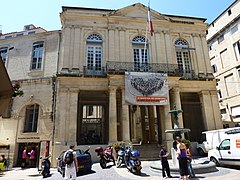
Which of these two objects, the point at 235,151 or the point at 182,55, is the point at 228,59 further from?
the point at 235,151

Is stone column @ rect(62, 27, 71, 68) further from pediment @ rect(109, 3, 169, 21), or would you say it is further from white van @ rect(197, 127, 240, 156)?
white van @ rect(197, 127, 240, 156)

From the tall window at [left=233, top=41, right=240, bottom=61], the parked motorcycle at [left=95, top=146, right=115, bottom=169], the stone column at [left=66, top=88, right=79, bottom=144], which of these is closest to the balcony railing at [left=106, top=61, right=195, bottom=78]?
the stone column at [left=66, top=88, right=79, bottom=144]

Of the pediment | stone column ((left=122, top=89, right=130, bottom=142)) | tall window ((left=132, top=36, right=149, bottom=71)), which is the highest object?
the pediment

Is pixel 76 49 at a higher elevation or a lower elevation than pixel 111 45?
lower

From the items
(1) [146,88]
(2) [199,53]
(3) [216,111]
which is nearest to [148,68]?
(1) [146,88]

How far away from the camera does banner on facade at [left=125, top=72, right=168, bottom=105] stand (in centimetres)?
1562

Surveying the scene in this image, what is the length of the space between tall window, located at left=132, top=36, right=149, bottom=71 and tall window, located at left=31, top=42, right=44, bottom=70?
9400mm

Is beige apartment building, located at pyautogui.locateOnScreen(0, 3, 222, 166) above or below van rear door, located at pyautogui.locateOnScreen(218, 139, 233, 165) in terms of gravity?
above

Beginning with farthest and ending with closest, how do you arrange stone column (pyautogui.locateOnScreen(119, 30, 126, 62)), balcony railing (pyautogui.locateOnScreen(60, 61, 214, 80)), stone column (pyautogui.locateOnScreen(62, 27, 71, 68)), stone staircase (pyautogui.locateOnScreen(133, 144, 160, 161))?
stone column (pyautogui.locateOnScreen(119, 30, 126, 62)), stone column (pyautogui.locateOnScreen(62, 27, 71, 68)), balcony railing (pyautogui.locateOnScreen(60, 61, 214, 80)), stone staircase (pyautogui.locateOnScreen(133, 144, 160, 161))

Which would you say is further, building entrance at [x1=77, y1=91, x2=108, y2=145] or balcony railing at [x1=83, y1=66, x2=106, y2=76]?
building entrance at [x1=77, y1=91, x2=108, y2=145]

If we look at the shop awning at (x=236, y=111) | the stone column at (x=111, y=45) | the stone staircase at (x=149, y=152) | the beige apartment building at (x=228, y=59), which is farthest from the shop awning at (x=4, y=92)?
the shop awning at (x=236, y=111)

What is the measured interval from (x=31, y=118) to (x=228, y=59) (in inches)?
973

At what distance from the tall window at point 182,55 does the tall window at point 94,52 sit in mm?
8062

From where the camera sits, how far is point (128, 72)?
15.8m
